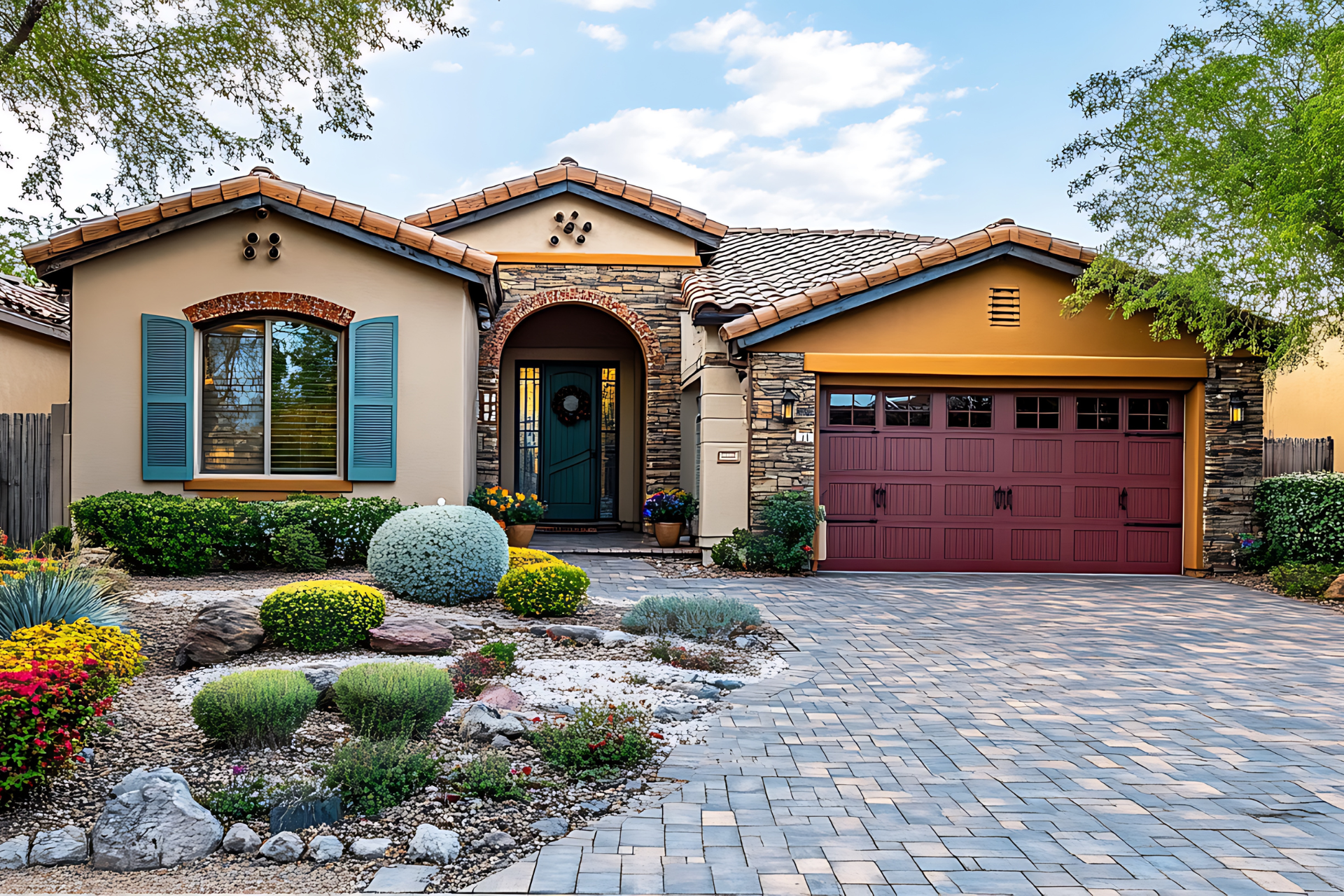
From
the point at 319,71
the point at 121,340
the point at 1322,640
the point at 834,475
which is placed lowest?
the point at 1322,640

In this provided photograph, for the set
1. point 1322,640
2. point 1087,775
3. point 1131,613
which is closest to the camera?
point 1087,775

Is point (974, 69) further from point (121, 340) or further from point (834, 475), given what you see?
point (121, 340)

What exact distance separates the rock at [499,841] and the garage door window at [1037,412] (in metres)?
9.96

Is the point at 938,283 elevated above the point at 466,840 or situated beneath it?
elevated above

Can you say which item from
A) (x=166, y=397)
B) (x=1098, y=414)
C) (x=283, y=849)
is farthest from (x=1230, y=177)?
(x=166, y=397)

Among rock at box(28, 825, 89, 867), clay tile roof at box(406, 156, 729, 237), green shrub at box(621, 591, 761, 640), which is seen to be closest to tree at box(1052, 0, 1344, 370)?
clay tile roof at box(406, 156, 729, 237)

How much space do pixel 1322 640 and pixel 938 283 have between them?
5.86 metres

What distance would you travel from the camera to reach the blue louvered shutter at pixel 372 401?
33.9 feet

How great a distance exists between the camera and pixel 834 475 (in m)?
11.6

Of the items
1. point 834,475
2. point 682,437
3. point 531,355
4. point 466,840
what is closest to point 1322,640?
point 834,475

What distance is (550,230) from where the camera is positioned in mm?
13719

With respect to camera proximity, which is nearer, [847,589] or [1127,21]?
[847,589]

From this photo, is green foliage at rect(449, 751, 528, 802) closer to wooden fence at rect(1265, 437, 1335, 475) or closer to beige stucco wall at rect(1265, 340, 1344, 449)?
wooden fence at rect(1265, 437, 1335, 475)

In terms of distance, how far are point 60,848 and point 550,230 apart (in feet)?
38.0
